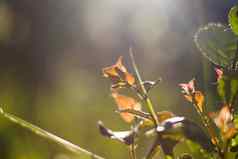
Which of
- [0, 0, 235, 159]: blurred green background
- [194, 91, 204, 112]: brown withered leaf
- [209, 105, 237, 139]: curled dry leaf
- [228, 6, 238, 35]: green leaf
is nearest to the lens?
[209, 105, 237, 139]: curled dry leaf

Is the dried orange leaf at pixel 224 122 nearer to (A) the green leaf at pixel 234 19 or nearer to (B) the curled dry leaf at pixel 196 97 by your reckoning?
(B) the curled dry leaf at pixel 196 97

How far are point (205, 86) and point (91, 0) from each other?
9739 millimetres

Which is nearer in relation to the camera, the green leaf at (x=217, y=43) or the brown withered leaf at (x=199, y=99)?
the brown withered leaf at (x=199, y=99)

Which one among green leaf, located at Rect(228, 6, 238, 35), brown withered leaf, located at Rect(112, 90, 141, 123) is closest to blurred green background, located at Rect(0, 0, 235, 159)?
brown withered leaf, located at Rect(112, 90, 141, 123)

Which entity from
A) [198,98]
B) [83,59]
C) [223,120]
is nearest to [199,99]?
[198,98]

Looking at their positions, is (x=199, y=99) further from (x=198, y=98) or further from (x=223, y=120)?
(x=223, y=120)

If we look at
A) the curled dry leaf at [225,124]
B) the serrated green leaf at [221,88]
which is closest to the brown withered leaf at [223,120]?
the curled dry leaf at [225,124]

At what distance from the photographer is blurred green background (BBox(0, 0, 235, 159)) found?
7.89 ft

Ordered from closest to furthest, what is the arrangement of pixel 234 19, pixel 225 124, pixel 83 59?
pixel 225 124 < pixel 234 19 < pixel 83 59

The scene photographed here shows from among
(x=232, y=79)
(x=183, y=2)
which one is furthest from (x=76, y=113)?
(x=183, y=2)

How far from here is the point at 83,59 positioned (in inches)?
294

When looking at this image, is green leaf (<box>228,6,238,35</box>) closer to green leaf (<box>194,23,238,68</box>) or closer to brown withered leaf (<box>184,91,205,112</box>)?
green leaf (<box>194,23,238,68</box>)

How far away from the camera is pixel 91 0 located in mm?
10664

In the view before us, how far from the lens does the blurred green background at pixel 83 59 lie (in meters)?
2.41
